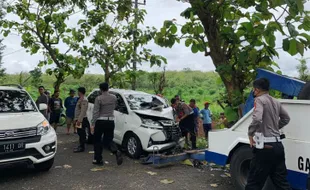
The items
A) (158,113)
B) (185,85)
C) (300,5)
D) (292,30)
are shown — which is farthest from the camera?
(185,85)

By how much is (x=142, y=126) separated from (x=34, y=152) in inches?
A: 107

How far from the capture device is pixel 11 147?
204 inches

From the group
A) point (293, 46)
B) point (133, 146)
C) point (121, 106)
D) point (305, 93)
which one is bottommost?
point (133, 146)

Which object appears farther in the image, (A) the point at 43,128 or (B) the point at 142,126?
(B) the point at 142,126

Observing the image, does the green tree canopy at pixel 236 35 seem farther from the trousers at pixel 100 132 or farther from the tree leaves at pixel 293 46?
the trousers at pixel 100 132

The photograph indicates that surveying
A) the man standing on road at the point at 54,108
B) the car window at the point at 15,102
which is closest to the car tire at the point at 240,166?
the car window at the point at 15,102

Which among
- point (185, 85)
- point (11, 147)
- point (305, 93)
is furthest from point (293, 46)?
point (185, 85)

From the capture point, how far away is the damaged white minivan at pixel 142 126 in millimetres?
7367

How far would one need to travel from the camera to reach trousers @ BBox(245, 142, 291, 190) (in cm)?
403

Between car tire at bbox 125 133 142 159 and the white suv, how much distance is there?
2.12m

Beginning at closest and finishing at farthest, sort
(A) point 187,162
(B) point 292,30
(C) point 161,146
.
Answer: (B) point 292,30
(A) point 187,162
(C) point 161,146

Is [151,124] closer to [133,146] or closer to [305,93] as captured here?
[133,146]

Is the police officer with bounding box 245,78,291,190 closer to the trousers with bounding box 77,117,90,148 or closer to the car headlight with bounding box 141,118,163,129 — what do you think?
the car headlight with bounding box 141,118,163,129

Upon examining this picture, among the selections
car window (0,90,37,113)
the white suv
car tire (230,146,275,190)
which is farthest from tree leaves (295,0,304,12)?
car window (0,90,37,113)
